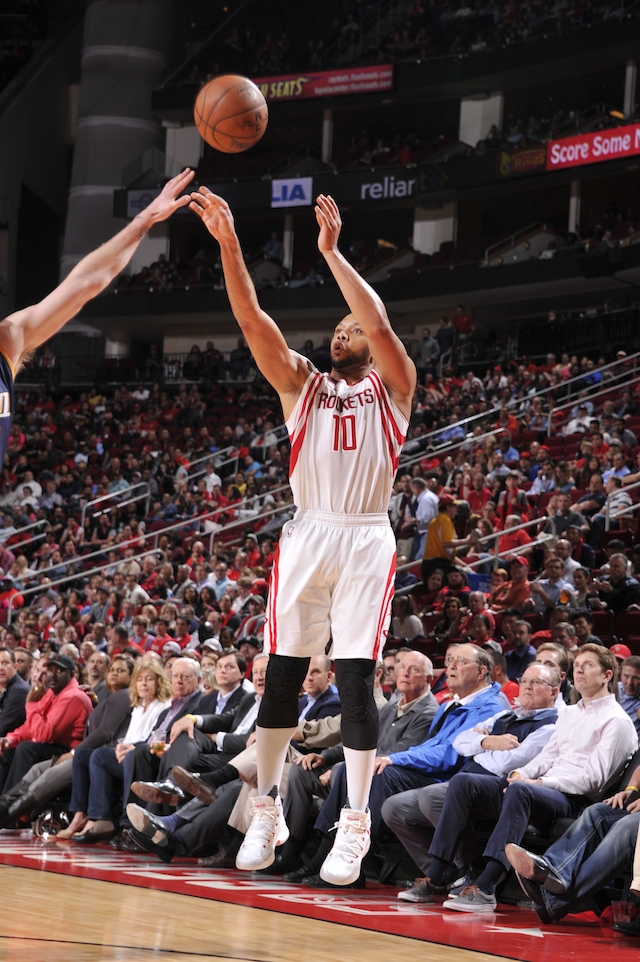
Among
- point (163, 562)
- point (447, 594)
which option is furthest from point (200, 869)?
point (163, 562)

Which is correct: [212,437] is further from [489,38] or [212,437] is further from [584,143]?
[489,38]

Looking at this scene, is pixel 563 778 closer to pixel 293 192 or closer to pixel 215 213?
pixel 215 213

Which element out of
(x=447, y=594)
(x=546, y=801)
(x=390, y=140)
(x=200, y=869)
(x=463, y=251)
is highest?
(x=390, y=140)

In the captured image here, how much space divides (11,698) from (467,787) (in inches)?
200

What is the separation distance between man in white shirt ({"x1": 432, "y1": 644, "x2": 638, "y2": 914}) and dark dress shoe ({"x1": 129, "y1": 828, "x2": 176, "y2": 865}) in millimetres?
2114

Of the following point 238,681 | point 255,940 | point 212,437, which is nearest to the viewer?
point 255,940

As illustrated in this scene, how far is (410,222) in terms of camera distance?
30.8 metres

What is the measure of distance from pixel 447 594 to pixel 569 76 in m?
21.4

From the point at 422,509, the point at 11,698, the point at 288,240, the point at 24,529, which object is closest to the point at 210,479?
the point at 24,529

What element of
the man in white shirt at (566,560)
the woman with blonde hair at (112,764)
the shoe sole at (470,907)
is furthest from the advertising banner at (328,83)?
the shoe sole at (470,907)

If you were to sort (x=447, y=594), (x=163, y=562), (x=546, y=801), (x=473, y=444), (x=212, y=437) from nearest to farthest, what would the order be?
1. (x=546, y=801)
2. (x=447, y=594)
3. (x=163, y=562)
4. (x=473, y=444)
5. (x=212, y=437)

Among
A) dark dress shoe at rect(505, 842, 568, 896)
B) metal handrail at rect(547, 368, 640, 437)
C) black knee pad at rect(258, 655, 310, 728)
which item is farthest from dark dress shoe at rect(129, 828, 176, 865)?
metal handrail at rect(547, 368, 640, 437)

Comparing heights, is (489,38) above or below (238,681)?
above

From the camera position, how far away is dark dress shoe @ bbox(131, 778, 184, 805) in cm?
725
